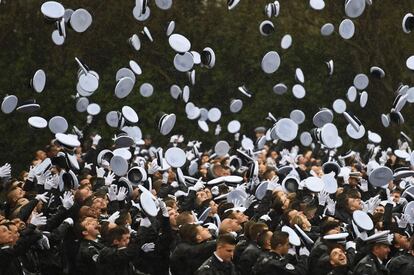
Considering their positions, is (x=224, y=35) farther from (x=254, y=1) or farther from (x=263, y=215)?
(x=263, y=215)

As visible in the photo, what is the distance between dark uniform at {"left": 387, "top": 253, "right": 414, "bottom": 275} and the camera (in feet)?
28.8

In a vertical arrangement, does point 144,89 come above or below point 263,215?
below

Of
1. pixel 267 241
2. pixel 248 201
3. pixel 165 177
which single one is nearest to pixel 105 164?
pixel 165 177

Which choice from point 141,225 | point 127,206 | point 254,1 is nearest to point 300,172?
point 127,206

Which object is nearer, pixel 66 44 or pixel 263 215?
pixel 263 215

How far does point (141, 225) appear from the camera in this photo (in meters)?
9.79

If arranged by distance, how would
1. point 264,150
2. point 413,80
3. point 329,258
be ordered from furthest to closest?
point 413,80, point 264,150, point 329,258

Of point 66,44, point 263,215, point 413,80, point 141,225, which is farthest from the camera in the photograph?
point 413,80

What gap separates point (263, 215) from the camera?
434 inches

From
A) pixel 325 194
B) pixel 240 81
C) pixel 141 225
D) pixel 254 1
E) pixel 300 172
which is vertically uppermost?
pixel 141 225

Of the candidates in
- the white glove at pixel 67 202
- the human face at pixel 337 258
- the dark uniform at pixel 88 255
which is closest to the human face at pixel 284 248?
the human face at pixel 337 258

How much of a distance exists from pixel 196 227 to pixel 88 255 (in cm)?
116

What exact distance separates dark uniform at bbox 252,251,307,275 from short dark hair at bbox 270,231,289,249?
0.29 feet

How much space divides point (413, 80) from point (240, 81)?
440cm
